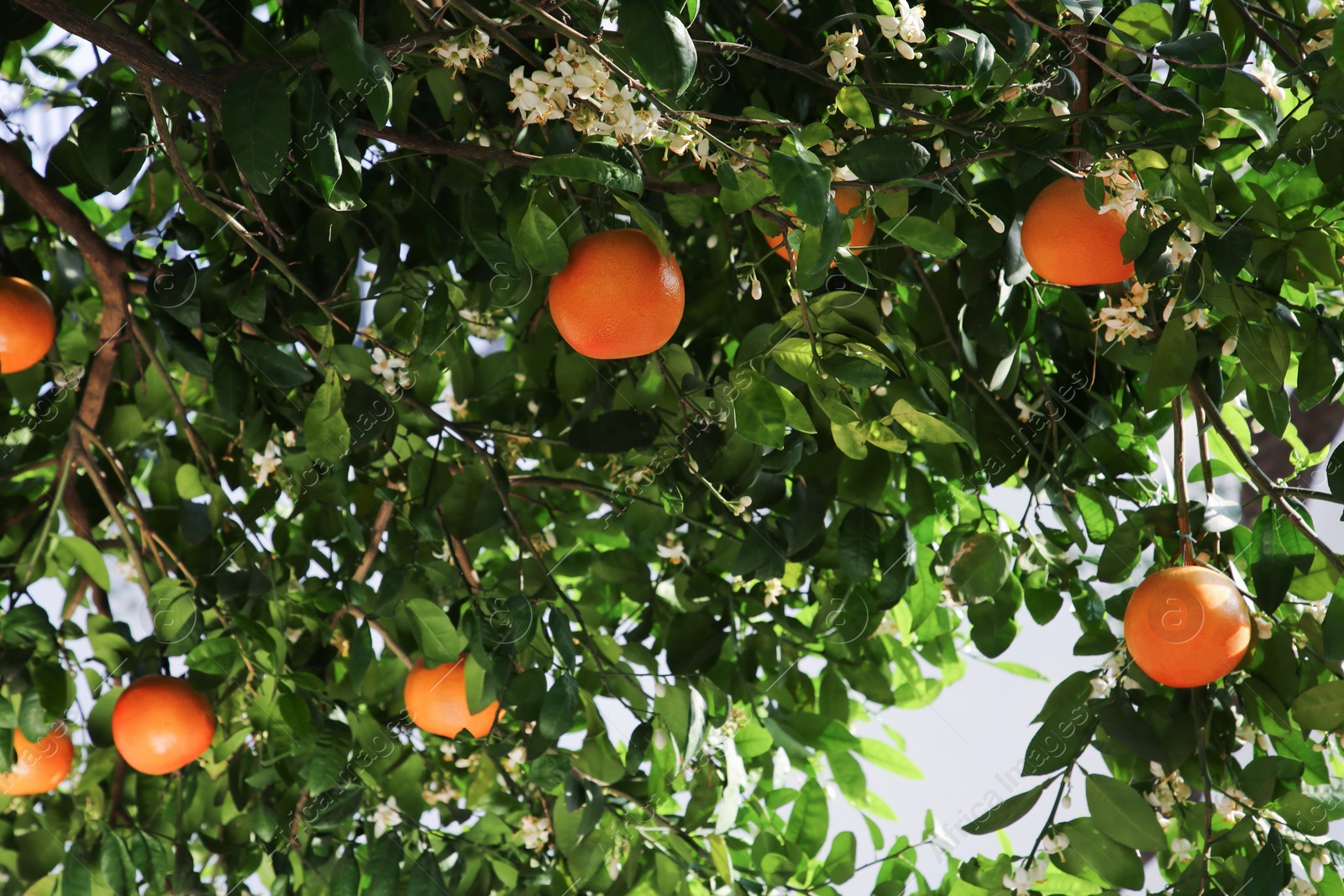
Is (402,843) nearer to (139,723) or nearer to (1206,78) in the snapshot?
(139,723)

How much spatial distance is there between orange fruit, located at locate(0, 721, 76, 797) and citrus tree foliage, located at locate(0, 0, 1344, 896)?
0.17 feet

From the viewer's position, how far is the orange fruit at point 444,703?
868mm

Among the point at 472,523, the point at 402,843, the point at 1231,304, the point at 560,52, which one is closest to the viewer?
the point at 560,52

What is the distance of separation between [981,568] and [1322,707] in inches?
9.4

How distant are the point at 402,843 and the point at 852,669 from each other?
48 centimetres

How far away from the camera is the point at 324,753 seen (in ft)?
2.87

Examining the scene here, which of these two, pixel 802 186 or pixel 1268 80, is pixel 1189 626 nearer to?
pixel 1268 80

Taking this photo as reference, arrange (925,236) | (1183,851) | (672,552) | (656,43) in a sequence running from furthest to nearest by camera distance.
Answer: (672,552), (1183,851), (925,236), (656,43)

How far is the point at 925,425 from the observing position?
0.59 meters

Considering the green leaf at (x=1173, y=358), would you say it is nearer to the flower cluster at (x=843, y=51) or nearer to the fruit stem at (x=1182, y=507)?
the fruit stem at (x=1182, y=507)

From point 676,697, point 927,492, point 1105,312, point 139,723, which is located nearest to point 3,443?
point 139,723

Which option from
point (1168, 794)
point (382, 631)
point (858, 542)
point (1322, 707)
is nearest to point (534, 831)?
point (382, 631)

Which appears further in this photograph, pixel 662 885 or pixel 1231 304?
pixel 662 885

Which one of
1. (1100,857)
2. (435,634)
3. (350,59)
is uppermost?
(350,59)
